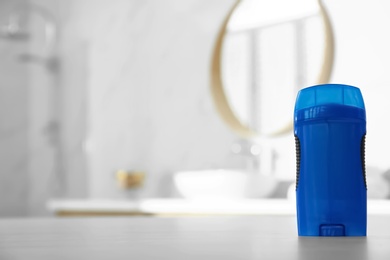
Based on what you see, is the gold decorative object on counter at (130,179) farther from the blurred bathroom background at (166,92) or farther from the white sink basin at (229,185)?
Answer: the white sink basin at (229,185)

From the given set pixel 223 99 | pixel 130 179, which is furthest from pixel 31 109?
pixel 223 99

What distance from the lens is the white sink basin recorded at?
1.97 m

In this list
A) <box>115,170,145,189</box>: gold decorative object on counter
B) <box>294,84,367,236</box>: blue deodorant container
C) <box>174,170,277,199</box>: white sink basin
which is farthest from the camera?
<box>115,170,145,189</box>: gold decorative object on counter

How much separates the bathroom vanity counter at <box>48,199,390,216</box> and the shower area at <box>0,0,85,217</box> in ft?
3.27

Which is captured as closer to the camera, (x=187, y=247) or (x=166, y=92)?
(x=187, y=247)

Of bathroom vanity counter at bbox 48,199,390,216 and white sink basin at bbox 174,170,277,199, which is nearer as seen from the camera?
bathroom vanity counter at bbox 48,199,390,216

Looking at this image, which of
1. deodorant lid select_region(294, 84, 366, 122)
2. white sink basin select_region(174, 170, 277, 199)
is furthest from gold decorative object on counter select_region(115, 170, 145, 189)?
deodorant lid select_region(294, 84, 366, 122)

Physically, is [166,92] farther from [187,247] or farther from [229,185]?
[187,247]

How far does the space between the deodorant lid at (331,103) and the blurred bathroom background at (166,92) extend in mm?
1164

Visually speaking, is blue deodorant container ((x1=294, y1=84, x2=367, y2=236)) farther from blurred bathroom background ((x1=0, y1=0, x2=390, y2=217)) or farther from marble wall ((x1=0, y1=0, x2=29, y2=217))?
marble wall ((x1=0, y1=0, x2=29, y2=217))

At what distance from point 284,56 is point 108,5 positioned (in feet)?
3.89

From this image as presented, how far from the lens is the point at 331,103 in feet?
2.03

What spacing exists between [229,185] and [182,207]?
172 mm

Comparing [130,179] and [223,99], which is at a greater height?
[223,99]
